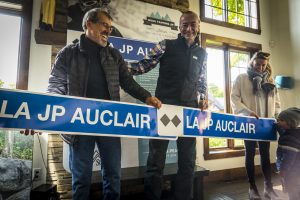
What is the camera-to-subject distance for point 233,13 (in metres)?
4.01

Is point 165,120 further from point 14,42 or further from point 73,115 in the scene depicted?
point 14,42

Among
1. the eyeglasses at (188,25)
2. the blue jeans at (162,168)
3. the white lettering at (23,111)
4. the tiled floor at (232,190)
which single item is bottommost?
the tiled floor at (232,190)

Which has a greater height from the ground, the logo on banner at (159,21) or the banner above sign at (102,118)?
the logo on banner at (159,21)

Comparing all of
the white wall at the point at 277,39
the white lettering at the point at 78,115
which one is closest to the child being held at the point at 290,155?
the white wall at the point at 277,39

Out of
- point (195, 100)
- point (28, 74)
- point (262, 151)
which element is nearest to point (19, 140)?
point (28, 74)

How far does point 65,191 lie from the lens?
2381 millimetres

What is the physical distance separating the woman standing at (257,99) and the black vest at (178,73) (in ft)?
2.69

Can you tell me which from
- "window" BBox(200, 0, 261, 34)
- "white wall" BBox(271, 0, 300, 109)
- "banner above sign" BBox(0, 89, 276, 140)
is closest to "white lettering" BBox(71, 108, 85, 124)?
"banner above sign" BBox(0, 89, 276, 140)

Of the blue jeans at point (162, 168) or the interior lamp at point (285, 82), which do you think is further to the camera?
the interior lamp at point (285, 82)

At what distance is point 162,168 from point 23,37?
78.9 inches

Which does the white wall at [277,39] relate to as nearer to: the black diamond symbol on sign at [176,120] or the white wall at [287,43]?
the white wall at [287,43]

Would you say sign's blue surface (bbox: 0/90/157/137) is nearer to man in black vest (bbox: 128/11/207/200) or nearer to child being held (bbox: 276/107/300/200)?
man in black vest (bbox: 128/11/207/200)

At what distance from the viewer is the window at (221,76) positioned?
11.8 ft

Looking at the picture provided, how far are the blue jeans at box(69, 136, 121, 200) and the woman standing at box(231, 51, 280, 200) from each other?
1.43m
